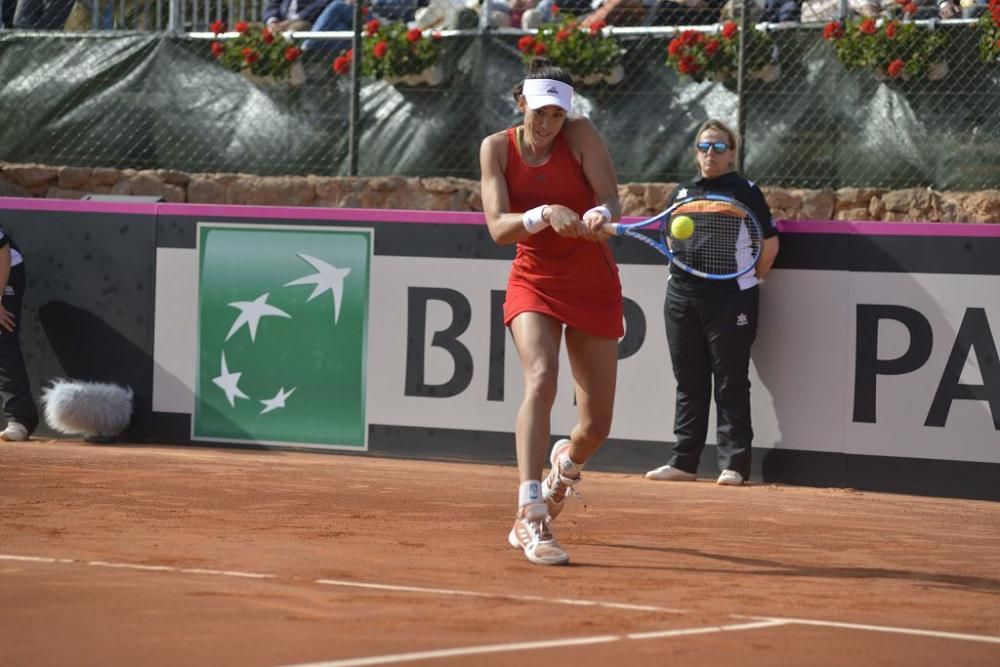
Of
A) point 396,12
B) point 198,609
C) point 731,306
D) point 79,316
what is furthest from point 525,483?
point 396,12

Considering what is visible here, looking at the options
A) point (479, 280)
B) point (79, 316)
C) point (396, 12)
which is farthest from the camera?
point (396, 12)

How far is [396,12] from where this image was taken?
12555mm

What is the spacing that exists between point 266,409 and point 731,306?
3.24 metres

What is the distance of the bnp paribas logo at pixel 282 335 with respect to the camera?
33.8 ft

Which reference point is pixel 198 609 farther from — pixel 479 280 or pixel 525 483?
pixel 479 280

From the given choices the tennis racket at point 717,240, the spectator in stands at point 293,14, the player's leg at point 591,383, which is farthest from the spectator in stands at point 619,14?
the player's leg at point 591,383

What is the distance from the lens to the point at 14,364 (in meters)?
10.7

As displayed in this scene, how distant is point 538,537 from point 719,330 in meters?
3.34

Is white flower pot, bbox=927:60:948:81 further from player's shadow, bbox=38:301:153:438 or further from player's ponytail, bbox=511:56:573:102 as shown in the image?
player's shadow, bbox=38:301:153:438

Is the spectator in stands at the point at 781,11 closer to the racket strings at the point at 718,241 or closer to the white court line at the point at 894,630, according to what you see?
the racket strings at the point at 718,241

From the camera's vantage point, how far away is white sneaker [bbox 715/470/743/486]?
30.6 ft

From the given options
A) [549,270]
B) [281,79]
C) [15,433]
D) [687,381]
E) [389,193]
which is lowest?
[15,433]

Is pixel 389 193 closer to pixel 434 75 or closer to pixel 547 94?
pixel 434 75

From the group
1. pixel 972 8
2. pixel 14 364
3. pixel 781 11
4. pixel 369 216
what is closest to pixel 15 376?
pixel 14 364
